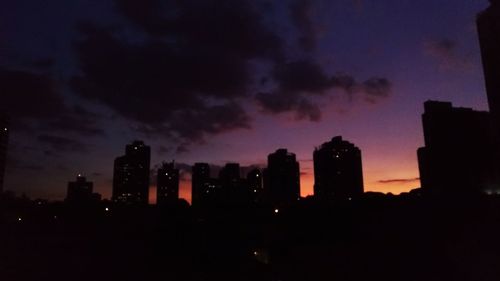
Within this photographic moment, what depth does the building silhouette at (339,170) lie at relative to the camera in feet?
425

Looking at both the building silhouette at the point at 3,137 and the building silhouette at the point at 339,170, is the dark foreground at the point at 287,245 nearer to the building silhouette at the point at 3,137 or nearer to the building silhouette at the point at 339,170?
the building silhouette at the point at 3,137

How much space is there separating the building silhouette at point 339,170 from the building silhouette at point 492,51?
56.0m

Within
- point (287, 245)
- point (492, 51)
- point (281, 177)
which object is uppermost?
point (492, 51)

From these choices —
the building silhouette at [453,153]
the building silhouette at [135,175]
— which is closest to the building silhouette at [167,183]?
the building silhouette at [135,175]

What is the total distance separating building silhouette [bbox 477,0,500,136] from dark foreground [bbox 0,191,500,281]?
44890mm

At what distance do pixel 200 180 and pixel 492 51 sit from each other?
114 metres

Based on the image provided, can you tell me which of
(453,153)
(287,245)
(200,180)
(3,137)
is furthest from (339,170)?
(3,137)

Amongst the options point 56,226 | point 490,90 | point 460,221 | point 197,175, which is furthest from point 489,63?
point 197,175

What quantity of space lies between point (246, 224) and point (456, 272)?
2282 centimetres

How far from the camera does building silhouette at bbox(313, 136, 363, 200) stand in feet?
425

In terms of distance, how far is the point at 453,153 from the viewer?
106 metres

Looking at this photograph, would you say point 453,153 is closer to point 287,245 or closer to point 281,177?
point 281,177

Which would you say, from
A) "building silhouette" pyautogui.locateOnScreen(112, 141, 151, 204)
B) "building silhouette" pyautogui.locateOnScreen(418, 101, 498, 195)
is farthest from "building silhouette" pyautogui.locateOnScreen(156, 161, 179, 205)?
"building silhouette" pyautogui.locateOnScreen(418, 101, 498, 195)

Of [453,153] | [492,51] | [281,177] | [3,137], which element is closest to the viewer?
[492,51]
